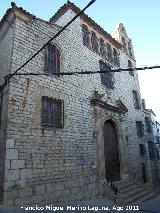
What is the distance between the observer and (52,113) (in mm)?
8383

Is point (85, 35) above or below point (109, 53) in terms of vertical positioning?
above

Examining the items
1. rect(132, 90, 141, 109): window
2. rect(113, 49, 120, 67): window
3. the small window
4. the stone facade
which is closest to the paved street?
the stone facade

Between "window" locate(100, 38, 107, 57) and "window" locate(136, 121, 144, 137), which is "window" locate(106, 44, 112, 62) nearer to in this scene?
"window" locate(100, 38, 107, 57)

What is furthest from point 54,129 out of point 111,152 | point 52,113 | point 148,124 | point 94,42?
point 148,124

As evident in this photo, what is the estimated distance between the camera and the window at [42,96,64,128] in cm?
806

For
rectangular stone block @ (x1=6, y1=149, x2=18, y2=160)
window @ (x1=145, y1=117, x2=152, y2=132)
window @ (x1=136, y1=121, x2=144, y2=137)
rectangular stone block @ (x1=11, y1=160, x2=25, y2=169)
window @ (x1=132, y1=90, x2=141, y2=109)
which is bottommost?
rectangular stone block @ (x1=11, y1=160, x2=25, y2=169)

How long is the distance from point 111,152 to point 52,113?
4.66 meters

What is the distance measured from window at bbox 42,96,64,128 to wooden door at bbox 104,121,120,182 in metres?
3.60

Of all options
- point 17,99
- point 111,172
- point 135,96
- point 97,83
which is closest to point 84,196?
point 111,172

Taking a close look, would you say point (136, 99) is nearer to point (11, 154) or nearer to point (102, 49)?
point (102, 49)

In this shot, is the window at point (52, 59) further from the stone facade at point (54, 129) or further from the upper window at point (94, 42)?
the upper window at point (94, 42)

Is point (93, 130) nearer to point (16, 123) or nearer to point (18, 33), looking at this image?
point (16, 123)

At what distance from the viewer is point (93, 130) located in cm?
1002

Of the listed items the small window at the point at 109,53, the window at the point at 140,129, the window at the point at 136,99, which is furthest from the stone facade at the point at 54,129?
the window at the point at 136,99
